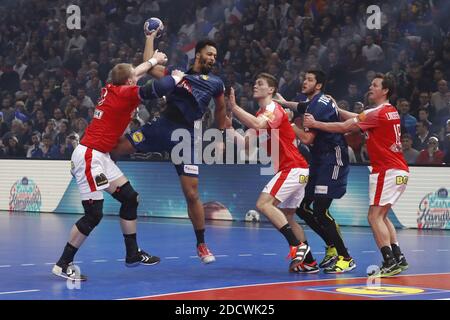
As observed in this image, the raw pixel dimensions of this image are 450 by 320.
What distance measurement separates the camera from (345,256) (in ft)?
34.4

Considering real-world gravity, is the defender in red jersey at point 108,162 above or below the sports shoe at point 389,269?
above

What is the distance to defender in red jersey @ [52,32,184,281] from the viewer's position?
9445 millimetres

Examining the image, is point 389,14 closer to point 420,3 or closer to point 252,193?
point 420,3

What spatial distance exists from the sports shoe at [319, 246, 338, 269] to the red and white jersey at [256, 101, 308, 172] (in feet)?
3.64

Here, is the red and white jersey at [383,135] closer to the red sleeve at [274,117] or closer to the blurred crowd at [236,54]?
the red sleeve at [274,117]

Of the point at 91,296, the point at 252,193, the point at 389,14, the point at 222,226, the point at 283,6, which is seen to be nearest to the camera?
the point at 91,296

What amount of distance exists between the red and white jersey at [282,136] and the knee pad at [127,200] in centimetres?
182

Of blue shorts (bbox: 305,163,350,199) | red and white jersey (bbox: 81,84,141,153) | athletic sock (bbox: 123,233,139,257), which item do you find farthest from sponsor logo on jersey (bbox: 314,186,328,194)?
red and white jersey (bbox: 81,84,141,153)

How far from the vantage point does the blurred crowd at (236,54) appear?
1775cm

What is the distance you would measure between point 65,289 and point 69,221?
29.3 ft

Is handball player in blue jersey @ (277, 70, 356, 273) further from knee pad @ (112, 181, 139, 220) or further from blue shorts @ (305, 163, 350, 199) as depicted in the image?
knee pad @ (112, 181, 139, 220)

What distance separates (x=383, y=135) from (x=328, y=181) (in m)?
0.94

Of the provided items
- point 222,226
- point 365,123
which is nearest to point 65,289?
point 365,123

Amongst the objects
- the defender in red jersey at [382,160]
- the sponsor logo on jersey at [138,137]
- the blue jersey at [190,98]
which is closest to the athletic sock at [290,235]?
the defender in red jersey at [382,160]
